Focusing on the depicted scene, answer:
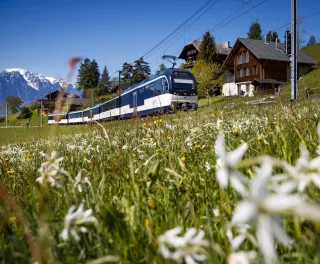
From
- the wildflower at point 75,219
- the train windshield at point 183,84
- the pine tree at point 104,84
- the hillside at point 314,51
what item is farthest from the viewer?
the pine tree at point 104,84

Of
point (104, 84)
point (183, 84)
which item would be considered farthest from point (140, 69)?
point (183, 84)

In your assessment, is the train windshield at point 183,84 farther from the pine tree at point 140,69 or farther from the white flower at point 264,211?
the pine tree at point 140,69

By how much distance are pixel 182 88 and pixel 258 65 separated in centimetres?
3254

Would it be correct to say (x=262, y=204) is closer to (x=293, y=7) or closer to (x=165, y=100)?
(x=293, y=7)

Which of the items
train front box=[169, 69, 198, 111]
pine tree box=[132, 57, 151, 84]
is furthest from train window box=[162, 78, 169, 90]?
pine tree box=[132, 57, 151, 84]

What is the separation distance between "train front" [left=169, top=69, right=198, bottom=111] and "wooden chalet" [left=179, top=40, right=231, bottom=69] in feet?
146

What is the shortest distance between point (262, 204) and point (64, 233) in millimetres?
541

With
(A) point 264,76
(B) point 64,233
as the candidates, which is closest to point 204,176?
(B) point 64,233

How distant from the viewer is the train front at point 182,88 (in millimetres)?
19891

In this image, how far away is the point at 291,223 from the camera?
1086mm

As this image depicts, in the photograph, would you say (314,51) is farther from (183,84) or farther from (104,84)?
(183,84)

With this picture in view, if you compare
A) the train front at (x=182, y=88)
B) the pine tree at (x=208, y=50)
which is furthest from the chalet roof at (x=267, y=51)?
the train front at (x=182, y=88)

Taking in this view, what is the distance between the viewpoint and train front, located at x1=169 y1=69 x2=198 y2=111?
Result: 1989 cm

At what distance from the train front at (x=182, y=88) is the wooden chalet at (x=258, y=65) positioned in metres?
26.6
